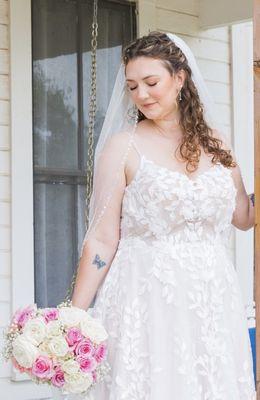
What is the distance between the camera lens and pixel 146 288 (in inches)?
127

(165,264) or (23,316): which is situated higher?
(165,264)

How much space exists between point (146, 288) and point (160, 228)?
0.23 metres

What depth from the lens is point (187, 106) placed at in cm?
337

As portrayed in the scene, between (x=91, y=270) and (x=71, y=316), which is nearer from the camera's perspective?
(x=71, y=316)

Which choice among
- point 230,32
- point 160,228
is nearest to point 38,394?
point 160,228

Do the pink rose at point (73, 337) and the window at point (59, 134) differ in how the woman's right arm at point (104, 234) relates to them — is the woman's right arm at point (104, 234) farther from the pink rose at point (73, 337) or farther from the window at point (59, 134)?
the window at point (59, 134)

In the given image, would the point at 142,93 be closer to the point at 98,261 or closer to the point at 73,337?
the point at 98,261

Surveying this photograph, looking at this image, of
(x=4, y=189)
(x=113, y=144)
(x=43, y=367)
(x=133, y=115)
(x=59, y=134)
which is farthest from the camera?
(x=59, y=134)

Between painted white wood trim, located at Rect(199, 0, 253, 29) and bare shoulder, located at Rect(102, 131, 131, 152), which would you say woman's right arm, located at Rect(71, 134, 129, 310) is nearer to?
bare shoulder, located at Rect(102, 131, 131, 152)

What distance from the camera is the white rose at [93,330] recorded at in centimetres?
297

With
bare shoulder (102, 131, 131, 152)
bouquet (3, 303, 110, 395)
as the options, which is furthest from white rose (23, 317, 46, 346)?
bare shoulder (102, 131, 131, 152)

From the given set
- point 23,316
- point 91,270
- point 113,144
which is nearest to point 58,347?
point 23,316

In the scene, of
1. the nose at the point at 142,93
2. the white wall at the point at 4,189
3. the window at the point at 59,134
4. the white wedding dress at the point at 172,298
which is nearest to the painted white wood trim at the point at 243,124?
the window at the point at 59,134

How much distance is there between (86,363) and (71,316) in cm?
18
